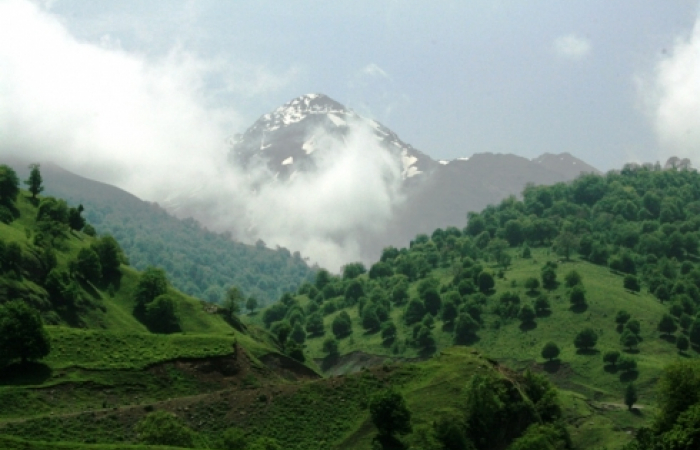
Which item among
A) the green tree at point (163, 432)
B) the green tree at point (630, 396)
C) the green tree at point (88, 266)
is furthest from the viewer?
the green tree at point (630, 396)

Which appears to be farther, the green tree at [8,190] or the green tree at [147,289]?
the green tree at [8,190]

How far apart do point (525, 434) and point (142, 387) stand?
55056 mm

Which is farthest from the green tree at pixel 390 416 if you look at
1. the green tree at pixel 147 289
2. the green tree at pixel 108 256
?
the green tree at pixel 108 256

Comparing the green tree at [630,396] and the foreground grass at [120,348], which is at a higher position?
the foreground grass at [120,348]

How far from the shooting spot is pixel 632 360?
191 meters

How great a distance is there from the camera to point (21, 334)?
352 ft

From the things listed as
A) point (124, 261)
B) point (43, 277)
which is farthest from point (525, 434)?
point (124, 261)

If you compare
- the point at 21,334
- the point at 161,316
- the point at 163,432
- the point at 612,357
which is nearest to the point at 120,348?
the point at 21,334

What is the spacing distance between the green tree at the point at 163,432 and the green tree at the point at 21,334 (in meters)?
23.1

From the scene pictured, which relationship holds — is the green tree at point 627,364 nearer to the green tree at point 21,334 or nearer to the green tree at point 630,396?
the green tree at point 630,396

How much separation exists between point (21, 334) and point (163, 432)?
29.9m

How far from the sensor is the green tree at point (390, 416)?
346ft

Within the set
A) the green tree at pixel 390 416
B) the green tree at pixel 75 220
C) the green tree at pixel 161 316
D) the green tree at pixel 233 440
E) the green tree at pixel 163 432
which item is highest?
the green tree at pixel 75 220

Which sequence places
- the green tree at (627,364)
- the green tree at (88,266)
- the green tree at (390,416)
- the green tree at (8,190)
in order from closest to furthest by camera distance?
the green tree at (390,416)
the green tree at (88,266)
the green tree at (8,190)
the green tree at (627,364)
